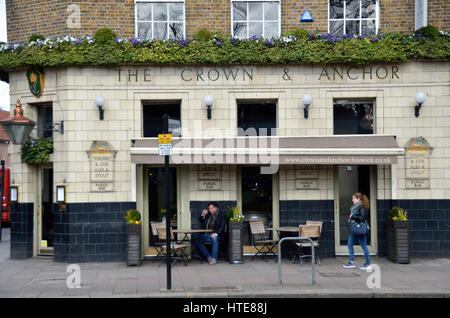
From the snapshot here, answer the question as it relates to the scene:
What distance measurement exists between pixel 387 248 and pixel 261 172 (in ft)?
12.8

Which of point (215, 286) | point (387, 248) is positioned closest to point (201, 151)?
point (215, 286)

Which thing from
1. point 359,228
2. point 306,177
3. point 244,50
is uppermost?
point 244,50

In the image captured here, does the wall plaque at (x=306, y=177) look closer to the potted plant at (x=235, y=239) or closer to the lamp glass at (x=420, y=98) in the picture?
the potted plant at (x=235, y=239)

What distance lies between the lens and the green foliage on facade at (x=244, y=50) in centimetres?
1330

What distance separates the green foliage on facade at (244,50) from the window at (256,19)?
0.56 metres

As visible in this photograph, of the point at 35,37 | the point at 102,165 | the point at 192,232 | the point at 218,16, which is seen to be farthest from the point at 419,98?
the point at 35,37

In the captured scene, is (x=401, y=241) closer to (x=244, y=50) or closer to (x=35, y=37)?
(x=244, y=50)

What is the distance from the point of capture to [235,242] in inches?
511

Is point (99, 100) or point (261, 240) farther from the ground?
point (99, 100)

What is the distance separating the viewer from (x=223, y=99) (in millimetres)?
13750

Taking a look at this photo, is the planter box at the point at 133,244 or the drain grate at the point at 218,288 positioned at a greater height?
the planter box at the point at 133,244

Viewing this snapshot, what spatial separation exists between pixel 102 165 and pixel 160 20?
4.24 metres

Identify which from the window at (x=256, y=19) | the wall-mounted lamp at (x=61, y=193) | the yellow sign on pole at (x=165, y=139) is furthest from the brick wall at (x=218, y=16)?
the yellow sign on pole at (x=165, y=139)

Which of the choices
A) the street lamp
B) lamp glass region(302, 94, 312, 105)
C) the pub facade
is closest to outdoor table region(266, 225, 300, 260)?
the pub facade
